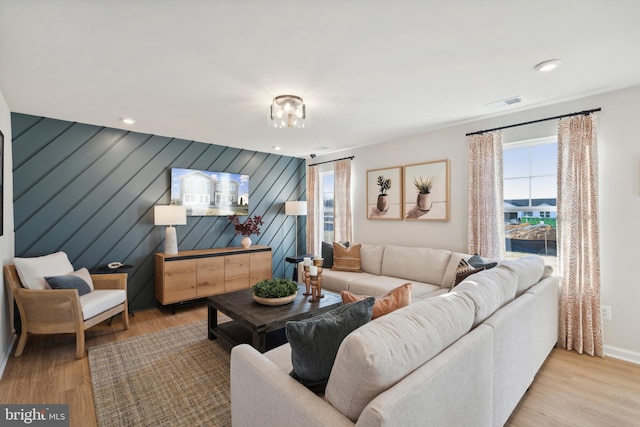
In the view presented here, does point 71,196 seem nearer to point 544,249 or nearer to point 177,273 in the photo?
point 177,273

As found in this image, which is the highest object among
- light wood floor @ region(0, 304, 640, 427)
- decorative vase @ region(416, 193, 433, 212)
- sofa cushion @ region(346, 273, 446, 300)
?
decorative vase @ region(416, 193, 433, 212)

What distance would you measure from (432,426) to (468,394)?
13.0 inches

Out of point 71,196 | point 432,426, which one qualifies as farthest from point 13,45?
point 432,426

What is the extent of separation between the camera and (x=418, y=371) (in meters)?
1.11

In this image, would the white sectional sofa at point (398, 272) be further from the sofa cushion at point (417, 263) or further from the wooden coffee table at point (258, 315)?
the wooden coffee table at point (258, 315)

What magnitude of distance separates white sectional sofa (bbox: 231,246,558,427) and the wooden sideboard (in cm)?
263

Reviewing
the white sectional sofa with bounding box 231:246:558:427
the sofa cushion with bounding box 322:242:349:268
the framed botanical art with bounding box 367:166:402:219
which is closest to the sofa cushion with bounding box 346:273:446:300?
the sofa cushion with bounding box 322:242:349:268

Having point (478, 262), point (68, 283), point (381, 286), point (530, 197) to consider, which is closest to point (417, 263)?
point (381, 286)

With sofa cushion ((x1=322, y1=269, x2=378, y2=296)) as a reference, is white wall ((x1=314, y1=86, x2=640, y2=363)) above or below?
above

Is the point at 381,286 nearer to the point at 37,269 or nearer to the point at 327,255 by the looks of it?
the point at 327,255

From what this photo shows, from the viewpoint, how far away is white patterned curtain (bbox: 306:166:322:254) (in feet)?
18.4

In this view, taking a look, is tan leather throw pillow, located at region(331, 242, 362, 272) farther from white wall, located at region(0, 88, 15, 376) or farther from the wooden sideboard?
white wall, located at region(0, 88, 15, 376)

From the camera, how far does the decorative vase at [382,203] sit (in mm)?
4484

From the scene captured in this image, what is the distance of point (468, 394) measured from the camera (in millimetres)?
1314
